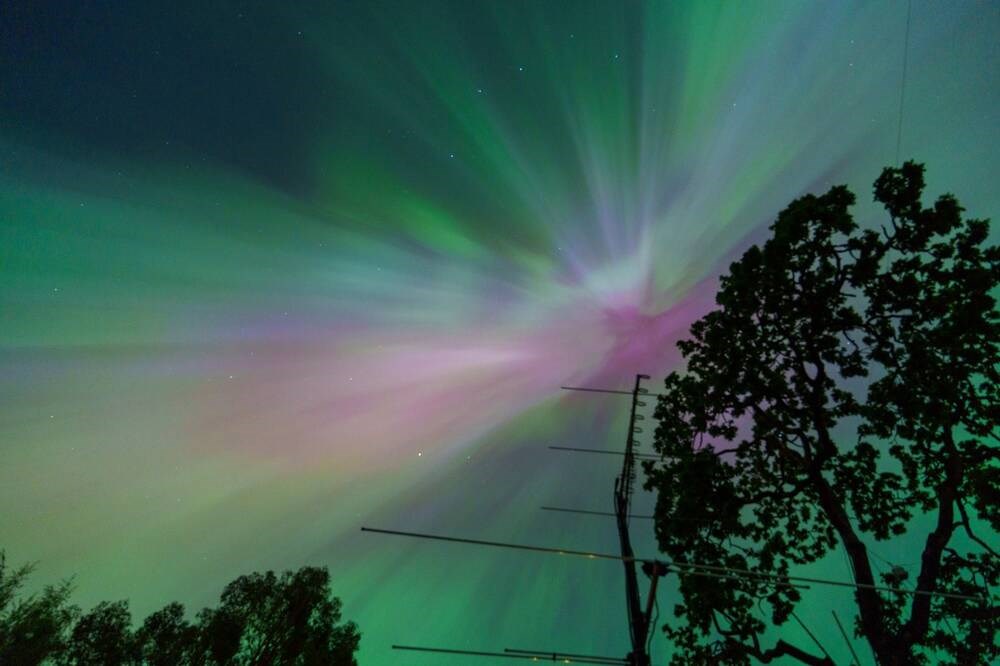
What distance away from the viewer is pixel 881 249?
11609mm

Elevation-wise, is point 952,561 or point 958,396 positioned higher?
point 958,396

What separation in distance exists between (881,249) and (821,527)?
9.07 metres

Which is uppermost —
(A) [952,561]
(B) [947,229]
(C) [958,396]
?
(B) [947,229]

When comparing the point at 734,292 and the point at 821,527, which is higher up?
the point at 734,292

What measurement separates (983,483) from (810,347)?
4.97 metres

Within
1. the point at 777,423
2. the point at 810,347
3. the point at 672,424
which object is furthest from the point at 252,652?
the point at 810,347

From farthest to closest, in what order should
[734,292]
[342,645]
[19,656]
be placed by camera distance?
[342,645] → [19,656] → [734,292]

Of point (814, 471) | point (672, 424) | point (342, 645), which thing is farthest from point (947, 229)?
point (342, 645)

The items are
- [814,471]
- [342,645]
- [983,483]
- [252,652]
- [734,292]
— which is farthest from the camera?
[342,645]

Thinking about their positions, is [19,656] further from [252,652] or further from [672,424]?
[672,424]

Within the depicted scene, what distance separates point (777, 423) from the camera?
42.5 ft

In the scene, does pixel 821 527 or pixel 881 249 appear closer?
pixel 881 249

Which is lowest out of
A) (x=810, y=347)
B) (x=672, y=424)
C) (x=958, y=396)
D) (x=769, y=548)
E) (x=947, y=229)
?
(x=769, y=548)

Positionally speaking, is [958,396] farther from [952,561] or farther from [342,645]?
[342,645]
